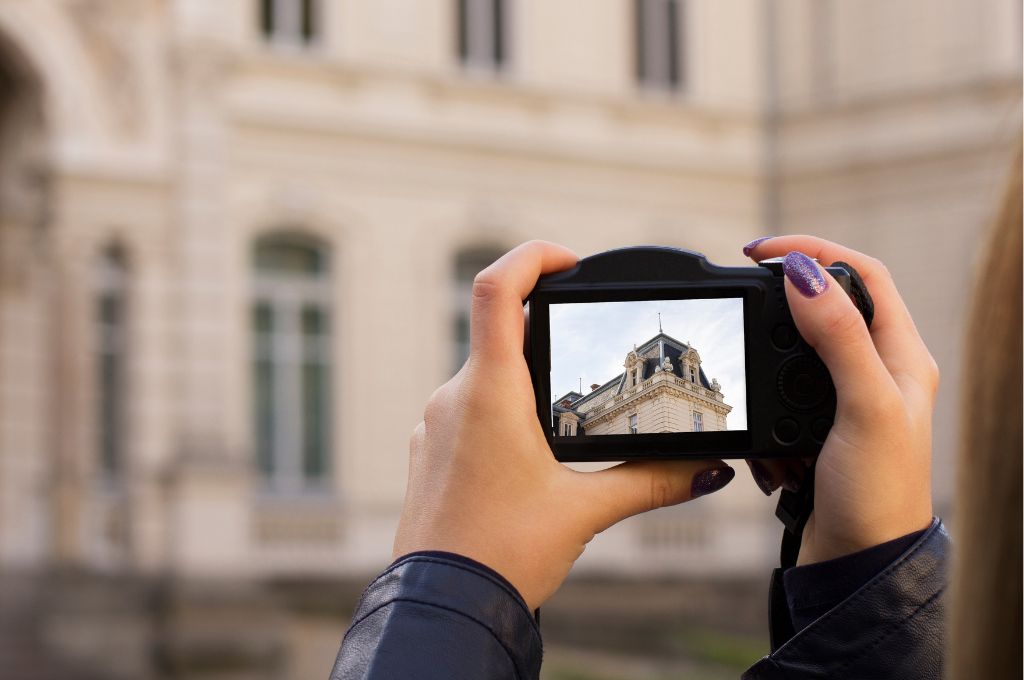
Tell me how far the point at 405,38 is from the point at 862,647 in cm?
1016

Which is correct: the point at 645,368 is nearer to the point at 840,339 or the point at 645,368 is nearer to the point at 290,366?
the point at 840,339

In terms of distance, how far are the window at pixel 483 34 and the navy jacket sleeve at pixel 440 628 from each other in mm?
10481

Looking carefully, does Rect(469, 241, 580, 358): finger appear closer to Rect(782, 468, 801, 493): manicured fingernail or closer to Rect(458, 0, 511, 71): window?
Rect(782, 468, 801, 493): manicured fingernail

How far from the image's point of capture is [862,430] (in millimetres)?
910

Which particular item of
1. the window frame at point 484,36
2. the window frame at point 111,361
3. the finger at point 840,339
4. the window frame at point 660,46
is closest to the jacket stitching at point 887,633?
the finger at point 840,339

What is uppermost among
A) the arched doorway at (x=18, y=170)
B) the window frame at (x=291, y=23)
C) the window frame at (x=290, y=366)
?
the window frame at (x=291, y=23)

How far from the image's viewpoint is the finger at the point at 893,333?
96cm

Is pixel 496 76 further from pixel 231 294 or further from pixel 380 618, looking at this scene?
pixel 380 618

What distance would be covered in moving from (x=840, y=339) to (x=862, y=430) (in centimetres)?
6

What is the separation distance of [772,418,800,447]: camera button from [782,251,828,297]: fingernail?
3.8 inches

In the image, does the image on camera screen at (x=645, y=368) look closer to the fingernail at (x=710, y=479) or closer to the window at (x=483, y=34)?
A: the fingernail at (x=710, y=479)

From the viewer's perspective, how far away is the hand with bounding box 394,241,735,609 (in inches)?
35.3

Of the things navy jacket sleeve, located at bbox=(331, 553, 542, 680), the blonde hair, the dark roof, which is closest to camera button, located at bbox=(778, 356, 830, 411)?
the dark roof

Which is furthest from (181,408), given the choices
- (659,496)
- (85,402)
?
(659,496)
